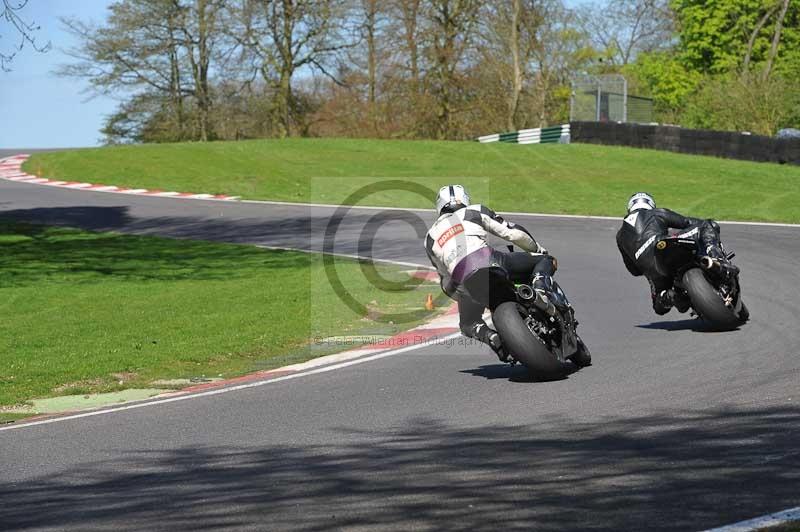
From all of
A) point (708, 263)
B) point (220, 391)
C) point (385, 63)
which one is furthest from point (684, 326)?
point (385, 63)

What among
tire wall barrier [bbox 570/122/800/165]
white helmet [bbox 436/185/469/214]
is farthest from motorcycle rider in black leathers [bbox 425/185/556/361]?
tire wall barrier [bbox 570/122/800/165]

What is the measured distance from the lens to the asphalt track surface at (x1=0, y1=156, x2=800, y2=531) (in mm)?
5508

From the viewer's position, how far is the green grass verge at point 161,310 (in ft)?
35.8

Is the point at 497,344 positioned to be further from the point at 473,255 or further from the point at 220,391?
the point at 220,391

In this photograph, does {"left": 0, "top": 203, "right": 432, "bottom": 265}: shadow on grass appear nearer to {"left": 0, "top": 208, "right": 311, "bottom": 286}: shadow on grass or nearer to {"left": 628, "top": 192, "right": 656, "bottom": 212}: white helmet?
{"left": 0, "top": 208, "right": 311, "bottom": 286}: shadow on grass

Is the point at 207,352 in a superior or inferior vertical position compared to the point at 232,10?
inferior

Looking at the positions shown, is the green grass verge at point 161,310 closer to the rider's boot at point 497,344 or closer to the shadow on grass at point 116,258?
the shadow on grass at point 116,258

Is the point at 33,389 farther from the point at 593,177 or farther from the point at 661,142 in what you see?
the point at 661,142

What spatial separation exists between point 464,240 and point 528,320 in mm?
773

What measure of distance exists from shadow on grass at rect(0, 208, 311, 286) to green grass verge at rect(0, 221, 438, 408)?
0.02 m

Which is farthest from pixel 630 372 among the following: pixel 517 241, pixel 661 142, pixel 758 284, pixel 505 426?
pixel 661 142

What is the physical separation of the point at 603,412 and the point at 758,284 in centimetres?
790

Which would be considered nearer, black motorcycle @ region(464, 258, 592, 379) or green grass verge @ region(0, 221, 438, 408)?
black motorcycle @ region(464, 258, 592, 379)

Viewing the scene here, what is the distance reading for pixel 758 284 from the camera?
14.9m
